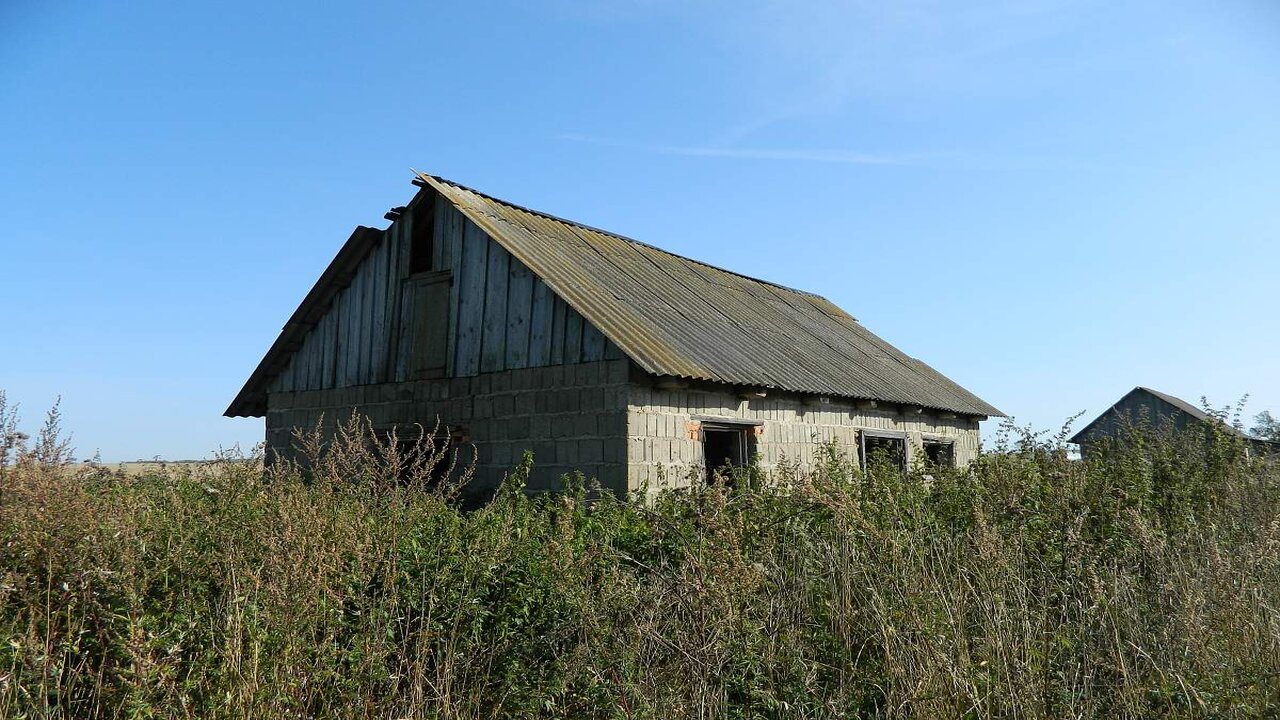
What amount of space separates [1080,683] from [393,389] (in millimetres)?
9660

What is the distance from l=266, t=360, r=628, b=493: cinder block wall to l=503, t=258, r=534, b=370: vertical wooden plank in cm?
18

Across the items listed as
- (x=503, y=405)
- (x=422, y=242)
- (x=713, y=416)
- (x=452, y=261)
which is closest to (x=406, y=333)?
(x=452, y=261)

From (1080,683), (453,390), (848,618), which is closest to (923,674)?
(848,618)

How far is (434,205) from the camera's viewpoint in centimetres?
1220

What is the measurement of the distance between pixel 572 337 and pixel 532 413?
1103mm

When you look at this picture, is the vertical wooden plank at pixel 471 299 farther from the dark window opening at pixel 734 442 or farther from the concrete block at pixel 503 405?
the dark window opening at pixel 734 442

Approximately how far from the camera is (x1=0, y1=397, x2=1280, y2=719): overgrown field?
3.62 m

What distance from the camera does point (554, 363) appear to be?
10.2 m

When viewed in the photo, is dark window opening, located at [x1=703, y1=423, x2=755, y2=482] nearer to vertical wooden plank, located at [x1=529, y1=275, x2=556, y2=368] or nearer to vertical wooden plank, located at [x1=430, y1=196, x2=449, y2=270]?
vertical wooden plank, located at [x1=529, y1=275, x2=556, y2=368]

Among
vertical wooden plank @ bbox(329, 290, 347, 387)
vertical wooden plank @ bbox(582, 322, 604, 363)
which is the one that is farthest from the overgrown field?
vertical wooden plank @ bbox(329, 290, 347, 387)

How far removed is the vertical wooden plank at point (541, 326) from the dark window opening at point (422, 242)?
2452 millimetres

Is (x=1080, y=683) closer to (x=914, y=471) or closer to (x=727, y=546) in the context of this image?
(x=727, y=546)

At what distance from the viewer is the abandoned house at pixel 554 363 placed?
973 centimetres

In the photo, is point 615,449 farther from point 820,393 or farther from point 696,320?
point 696,320
